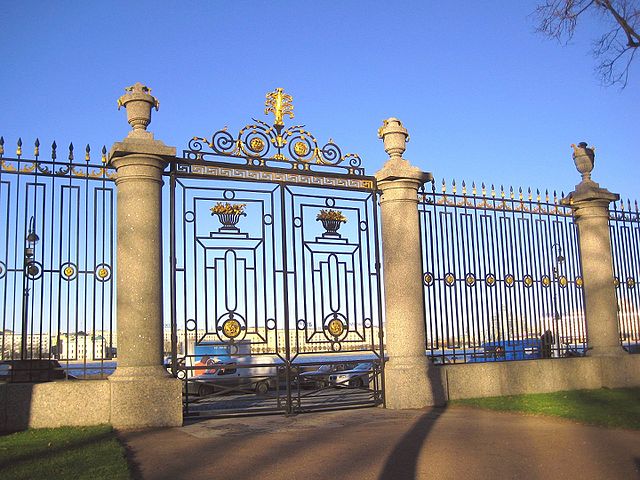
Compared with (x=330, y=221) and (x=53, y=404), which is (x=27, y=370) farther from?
(x=330, y=221)

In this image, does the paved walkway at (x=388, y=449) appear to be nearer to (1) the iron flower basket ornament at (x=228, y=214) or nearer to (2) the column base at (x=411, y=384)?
(2) the column base at (x=411, y=384)

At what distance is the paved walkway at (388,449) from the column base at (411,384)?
1.08 meters

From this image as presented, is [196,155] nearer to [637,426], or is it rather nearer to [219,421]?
[219,421]

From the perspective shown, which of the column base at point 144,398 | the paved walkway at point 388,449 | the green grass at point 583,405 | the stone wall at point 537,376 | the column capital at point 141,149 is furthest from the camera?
the stone wall at point 537,376

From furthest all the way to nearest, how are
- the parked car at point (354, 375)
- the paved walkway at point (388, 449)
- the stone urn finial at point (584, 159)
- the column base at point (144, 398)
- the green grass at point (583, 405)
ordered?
1. the stone urn finial at point (584, 159)
2. the parked car at point (354, 375)
3. the green grass at point (583, 405)
4. the column base at point (144, 398)
5. the paved walkway at point (388, 449)

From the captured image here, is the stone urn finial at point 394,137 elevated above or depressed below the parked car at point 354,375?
above

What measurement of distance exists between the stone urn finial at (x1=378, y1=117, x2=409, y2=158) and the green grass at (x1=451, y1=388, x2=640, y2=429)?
4544 millimetres

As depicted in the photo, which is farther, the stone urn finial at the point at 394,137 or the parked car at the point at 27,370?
the stone urn finial at the point at 394,137

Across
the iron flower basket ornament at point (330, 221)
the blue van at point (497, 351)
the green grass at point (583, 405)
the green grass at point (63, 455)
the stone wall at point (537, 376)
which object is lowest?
the green grass at point (583, 405)

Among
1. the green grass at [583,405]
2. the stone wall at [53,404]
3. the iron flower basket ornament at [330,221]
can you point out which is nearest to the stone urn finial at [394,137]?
the iron flower basket ornament at [330,221]

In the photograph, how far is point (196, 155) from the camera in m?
11.1

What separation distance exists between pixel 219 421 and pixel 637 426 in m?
5.87

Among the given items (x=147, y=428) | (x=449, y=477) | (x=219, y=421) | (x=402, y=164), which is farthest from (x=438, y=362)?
(x=449, y=477)

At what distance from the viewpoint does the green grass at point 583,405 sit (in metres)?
9.92
